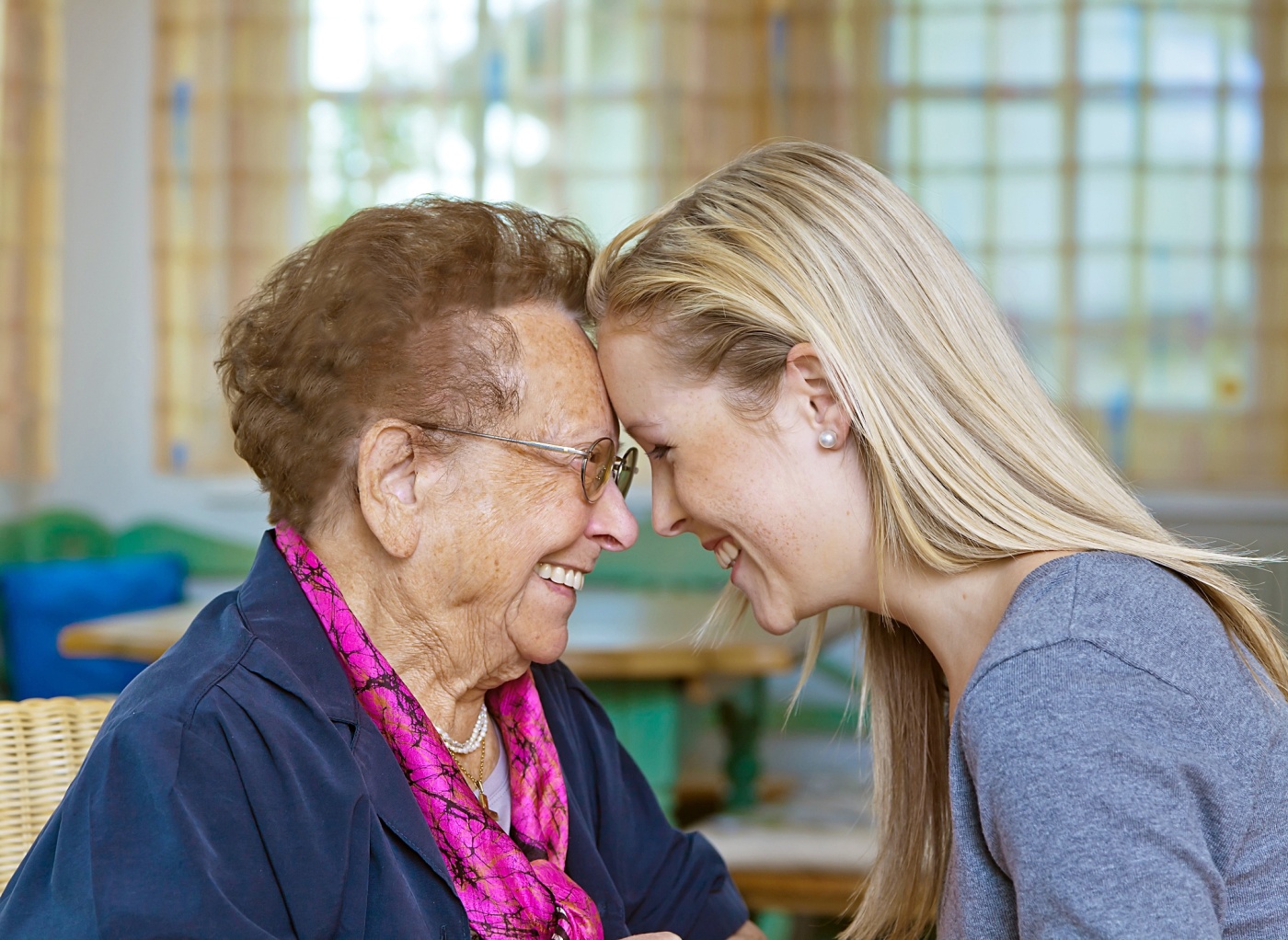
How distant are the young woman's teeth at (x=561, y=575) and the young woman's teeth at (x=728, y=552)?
0.51ft

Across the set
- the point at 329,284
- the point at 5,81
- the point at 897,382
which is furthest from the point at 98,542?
the point at 897,382

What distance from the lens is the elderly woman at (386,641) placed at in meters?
0.98

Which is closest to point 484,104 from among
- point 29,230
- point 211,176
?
point 211,176

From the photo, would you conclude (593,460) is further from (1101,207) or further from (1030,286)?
(1101,207)

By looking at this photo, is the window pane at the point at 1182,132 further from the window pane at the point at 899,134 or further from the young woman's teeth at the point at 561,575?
the young woman's teeth at the point at 561,575

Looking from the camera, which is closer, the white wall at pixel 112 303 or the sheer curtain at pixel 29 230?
the sheer curtain at pixel 29 230

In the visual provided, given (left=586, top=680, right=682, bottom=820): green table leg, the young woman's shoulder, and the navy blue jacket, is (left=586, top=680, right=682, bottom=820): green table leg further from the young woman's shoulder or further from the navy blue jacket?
the young woman's shoulder

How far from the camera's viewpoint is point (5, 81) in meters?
4.69

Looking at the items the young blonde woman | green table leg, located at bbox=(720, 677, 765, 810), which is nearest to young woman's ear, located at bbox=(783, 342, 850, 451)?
the young blonde woman

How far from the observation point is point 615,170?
5078mm

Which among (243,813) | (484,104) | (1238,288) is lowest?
(243,813)

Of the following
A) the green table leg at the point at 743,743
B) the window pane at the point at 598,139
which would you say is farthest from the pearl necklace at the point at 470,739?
the window pane at the point at 598,139

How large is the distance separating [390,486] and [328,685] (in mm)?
210

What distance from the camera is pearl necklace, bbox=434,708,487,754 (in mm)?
1325
